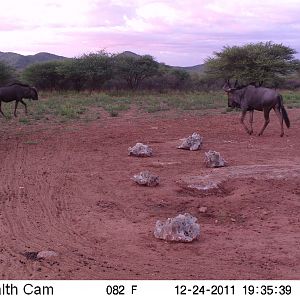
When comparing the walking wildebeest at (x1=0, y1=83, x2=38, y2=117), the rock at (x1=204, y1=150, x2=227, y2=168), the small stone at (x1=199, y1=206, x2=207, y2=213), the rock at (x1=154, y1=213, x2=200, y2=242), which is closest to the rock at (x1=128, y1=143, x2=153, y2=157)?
the rock at (x1=204, y1=150, x2=227, y2=168)

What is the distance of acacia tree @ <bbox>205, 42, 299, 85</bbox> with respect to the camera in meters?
38.3

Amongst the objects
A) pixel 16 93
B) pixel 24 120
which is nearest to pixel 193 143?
pixel 24 120

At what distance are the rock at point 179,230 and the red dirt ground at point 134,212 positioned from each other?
78 mm

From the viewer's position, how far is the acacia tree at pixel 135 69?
138 feet

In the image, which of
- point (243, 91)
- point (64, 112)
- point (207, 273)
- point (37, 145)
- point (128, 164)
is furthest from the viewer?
point (64, 112)

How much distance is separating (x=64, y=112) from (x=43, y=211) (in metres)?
12.5

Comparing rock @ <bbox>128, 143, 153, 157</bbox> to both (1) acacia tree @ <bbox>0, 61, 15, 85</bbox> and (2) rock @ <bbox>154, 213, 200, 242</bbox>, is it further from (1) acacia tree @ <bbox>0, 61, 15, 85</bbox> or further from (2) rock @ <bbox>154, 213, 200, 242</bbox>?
(1) acacia tree @ <bbox>0, 61, 15, 85</bbox>

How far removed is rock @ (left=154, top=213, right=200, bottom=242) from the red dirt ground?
0.08 m

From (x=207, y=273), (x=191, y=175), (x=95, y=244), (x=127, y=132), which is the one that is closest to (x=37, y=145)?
(x=127, y=132)

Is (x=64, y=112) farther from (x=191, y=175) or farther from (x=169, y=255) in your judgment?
(x=169, y=255)

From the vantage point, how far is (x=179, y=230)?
6391 millimetres

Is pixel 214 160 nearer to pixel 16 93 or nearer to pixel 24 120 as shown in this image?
pixel 24 120
